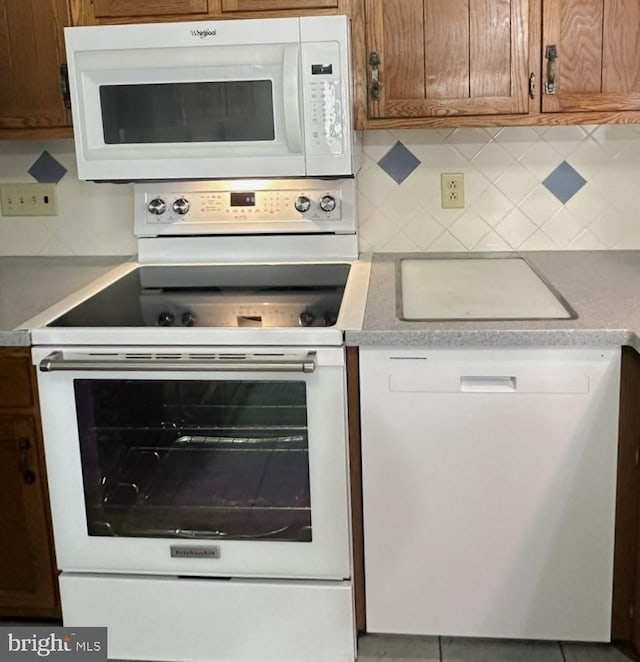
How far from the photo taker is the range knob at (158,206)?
2438mm

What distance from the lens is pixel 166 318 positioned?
1.99 meters

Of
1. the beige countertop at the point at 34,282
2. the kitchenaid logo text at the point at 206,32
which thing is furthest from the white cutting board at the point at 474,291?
the beige countertop at the point at 34,282

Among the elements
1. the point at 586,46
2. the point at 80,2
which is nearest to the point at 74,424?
the point at 80,2

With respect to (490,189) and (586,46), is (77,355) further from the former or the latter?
(586,46)

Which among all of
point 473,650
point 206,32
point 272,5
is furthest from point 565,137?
point 473,650

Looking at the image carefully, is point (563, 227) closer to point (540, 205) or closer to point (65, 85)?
point (540, 205)

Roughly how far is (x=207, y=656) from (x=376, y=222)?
49.3 inches

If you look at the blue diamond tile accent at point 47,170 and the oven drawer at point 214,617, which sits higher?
the blue diamond tile accent at point 47,170

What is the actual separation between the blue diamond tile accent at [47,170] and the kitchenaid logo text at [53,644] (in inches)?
50.1

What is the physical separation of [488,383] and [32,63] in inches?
55.2

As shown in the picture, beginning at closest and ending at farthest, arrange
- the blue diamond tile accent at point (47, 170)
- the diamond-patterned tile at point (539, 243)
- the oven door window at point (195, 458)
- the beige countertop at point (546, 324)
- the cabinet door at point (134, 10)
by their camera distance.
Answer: the beige countertop at point (546, 324) < the oven door window at point (195, 458) < the cabinet door at point (134, 10) < the diamond-patterned tile at point (539, 243) < the blue diamond tile accent at point (47, 170)

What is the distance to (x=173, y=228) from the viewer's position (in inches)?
96.4

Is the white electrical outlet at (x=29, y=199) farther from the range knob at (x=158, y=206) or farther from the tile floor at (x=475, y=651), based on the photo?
the tile floor at (x=475, y=651)

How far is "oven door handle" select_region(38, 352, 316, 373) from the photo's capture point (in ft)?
5.93
